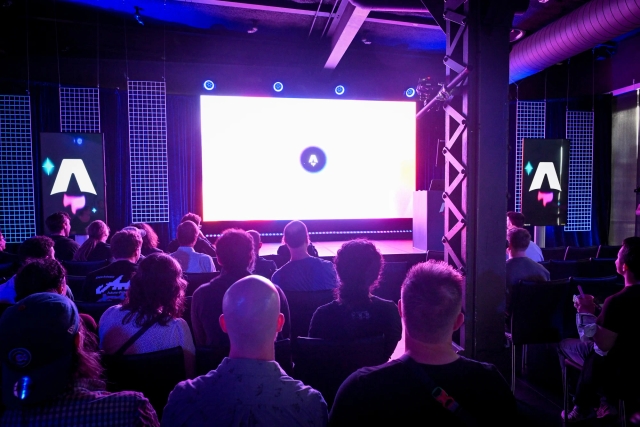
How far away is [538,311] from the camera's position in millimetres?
3271

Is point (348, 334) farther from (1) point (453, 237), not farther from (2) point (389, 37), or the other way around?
(2) point (389, 37)

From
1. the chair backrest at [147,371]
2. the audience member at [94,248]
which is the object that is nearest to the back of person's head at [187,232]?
the audience member at [94,248]

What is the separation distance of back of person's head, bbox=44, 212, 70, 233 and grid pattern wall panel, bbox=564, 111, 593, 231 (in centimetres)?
901

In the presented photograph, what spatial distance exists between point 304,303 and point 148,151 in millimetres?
5764

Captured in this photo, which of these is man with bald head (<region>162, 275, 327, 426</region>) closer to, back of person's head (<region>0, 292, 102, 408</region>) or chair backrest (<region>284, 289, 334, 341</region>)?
back of person's head (<region>0, 292, 102, 408</region>)

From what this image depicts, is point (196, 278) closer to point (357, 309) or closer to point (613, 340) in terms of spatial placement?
point (357, 309)

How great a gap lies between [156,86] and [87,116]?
131 cm

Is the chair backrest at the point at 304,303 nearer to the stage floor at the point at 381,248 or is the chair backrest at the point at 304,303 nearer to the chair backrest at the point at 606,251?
the stage floor at the point at 381,248

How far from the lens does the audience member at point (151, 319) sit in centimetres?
208

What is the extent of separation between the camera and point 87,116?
293 inches

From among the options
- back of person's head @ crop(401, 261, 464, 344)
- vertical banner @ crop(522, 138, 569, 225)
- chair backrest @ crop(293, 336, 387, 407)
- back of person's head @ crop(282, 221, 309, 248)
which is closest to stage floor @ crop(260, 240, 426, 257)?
vertical banner @ crop(522, 138, 569, 225)

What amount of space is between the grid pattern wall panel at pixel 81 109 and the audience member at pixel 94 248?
11.2 ft

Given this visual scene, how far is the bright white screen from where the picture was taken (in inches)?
324

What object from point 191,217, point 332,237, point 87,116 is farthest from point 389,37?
point 87,116
